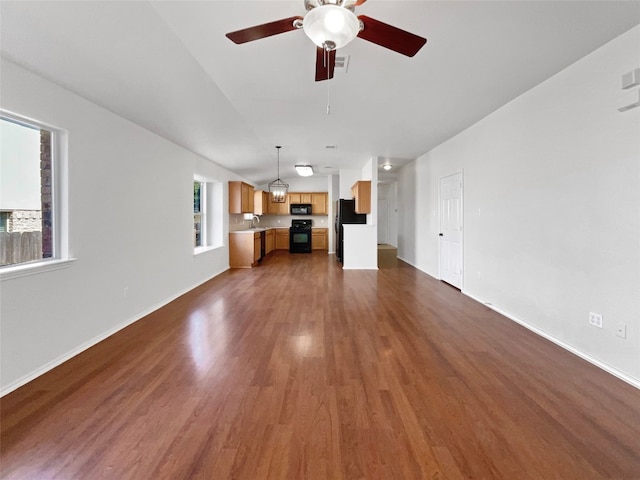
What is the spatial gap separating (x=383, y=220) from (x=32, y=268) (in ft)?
38.0

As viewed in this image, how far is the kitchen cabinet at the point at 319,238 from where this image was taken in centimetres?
1094

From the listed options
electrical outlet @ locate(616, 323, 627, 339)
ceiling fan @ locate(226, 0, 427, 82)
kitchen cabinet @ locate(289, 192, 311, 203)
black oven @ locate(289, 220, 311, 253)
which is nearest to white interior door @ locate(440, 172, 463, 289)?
electrical outlet @ locate(616, 323, 627, 339)

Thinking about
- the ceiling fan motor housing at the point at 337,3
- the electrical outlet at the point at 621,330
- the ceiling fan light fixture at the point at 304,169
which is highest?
the ceiling fan light fixture at the point at 304,169

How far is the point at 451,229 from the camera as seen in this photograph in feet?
17.7

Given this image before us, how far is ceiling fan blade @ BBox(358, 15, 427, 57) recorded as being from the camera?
170cm

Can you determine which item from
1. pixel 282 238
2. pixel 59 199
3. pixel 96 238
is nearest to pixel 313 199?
pixel 282 238

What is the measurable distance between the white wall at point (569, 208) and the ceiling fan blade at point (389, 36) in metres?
1.81

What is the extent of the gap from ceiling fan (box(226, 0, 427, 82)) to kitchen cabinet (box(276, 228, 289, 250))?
9.33 m

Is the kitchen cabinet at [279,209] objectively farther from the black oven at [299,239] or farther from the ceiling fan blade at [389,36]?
the ceiling fan blade at [389,36]

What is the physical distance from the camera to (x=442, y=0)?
6.40ft

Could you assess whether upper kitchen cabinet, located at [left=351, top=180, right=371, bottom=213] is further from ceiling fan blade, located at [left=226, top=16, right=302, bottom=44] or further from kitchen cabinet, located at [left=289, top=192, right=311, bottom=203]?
ceiling fan blade, located at [left=226, top=16, right=302, bottom=44]

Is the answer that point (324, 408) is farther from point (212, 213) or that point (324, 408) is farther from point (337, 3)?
point (212, 213)

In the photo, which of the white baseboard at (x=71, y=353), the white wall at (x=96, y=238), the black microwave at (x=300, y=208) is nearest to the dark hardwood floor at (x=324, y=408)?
the white baseboard at (x=71, y=353)

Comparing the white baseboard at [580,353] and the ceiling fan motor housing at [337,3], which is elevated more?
the ceiling fan motor housing at [337,3]
